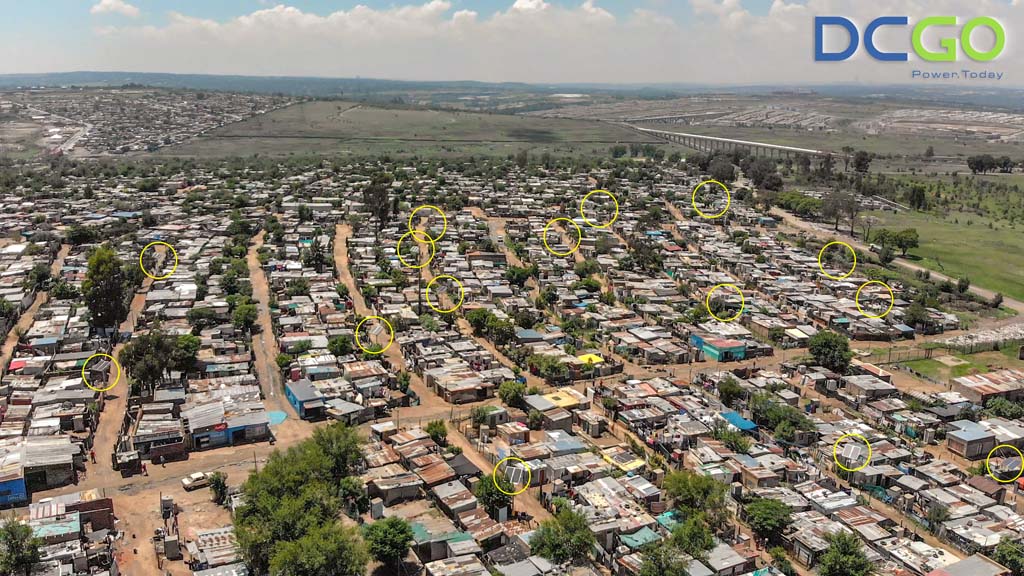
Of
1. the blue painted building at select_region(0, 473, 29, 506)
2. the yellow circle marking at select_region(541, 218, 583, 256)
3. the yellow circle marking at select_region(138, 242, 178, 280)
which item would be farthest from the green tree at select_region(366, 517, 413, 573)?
the yellow circle marking at select_region(541, 218, 583, 256)

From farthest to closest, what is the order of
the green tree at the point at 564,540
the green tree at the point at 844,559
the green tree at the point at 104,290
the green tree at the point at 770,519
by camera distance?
the green tree at the point at 104,290 < the green tree at the point at 770,519 < the green tree at the point at 564,540 < the green tree at the point at 844,559

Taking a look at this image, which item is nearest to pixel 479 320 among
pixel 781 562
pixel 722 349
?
pixel 722 349

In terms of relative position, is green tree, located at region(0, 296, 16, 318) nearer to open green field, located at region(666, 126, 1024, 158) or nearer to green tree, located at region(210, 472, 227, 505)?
green tree, located at region(210, 472, 227, 505)

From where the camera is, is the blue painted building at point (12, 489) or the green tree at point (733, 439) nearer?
the blue painted building at point (12, 489)

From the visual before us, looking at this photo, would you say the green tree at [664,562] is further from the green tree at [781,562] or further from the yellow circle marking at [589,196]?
the yellow circle marking at [589,196]

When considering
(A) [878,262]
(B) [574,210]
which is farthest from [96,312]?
(A) [878,262]

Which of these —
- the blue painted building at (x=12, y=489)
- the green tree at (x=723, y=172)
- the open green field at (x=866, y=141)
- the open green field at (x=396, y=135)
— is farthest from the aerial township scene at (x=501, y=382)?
the open green field at (x=866, y=141)
